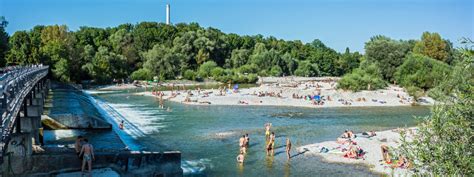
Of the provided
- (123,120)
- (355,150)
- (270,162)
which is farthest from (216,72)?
(270,162)

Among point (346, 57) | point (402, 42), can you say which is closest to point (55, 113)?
point (402, 42)

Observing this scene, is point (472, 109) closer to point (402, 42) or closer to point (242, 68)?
point (402, 42)

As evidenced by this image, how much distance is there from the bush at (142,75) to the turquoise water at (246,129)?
42723mm

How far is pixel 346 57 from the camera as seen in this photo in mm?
165625

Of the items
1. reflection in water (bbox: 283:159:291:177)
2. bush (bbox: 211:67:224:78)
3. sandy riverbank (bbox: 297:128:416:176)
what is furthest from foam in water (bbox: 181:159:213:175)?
bush (bbox: 211:67:224:78)

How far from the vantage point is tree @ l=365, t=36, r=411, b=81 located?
287 feet

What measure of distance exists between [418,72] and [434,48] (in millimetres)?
42570

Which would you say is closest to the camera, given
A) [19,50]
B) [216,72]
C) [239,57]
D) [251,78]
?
[19,50]

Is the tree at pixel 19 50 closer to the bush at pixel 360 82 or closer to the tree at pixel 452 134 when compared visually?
the bush at pixel 360 82

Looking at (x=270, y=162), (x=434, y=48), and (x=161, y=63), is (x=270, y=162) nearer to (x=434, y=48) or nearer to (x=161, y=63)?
(x=161, y=63)

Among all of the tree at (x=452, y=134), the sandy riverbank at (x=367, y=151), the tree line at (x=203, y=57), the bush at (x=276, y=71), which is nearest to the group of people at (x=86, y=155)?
the tree at (x=452, y=134)

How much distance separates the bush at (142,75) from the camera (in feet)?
356

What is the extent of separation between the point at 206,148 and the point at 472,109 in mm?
22372

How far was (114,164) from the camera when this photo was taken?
2117 centimetres
